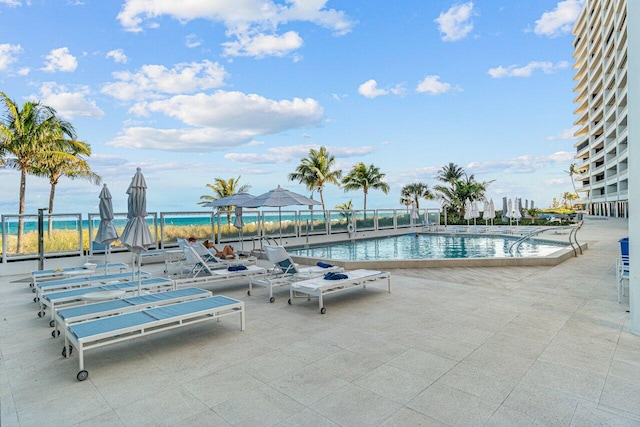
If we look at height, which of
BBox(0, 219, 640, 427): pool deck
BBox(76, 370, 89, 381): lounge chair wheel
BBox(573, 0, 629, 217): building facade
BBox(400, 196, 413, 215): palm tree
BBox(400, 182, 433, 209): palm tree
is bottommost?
BBox(0, 219, 640, 427): pool deck

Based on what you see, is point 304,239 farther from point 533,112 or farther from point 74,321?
point 533,112

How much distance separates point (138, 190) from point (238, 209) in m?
7.15

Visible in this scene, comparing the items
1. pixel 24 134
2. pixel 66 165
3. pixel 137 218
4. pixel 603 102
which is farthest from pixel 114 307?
pixel 603 102

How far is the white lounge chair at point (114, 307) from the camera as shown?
3.92m

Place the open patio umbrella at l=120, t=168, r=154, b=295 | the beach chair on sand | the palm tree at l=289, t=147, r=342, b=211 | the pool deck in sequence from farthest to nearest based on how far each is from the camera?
1. the palm tree at l=289, t=147, r=342, b=211
2. the beach chair on sand
3. the open patio umbrella at l=120, t=168, r=154, b=295
4. the pool deck

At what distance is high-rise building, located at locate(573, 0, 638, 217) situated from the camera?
3653 cm

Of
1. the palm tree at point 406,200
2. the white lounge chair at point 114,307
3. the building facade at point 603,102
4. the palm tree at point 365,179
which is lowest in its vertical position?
the white lounge chair at point 114,307

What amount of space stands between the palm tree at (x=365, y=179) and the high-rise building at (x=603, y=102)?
954 inches

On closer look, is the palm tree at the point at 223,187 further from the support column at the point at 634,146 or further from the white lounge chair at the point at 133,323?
the support column at the point at 634,146

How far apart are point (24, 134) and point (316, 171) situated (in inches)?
778

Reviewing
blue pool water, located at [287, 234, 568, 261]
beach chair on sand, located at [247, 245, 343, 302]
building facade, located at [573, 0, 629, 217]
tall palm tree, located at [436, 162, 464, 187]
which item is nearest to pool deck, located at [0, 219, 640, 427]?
beach chair on sand, located at [247, 245, 343, 302]

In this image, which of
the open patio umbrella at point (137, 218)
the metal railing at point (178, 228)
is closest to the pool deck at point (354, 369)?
the open patio umbrella at point (137, 218)

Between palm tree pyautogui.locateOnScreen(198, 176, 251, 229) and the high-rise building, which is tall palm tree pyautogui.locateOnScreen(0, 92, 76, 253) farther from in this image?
the high-rise building

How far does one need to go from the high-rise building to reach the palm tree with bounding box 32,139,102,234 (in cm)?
4515
